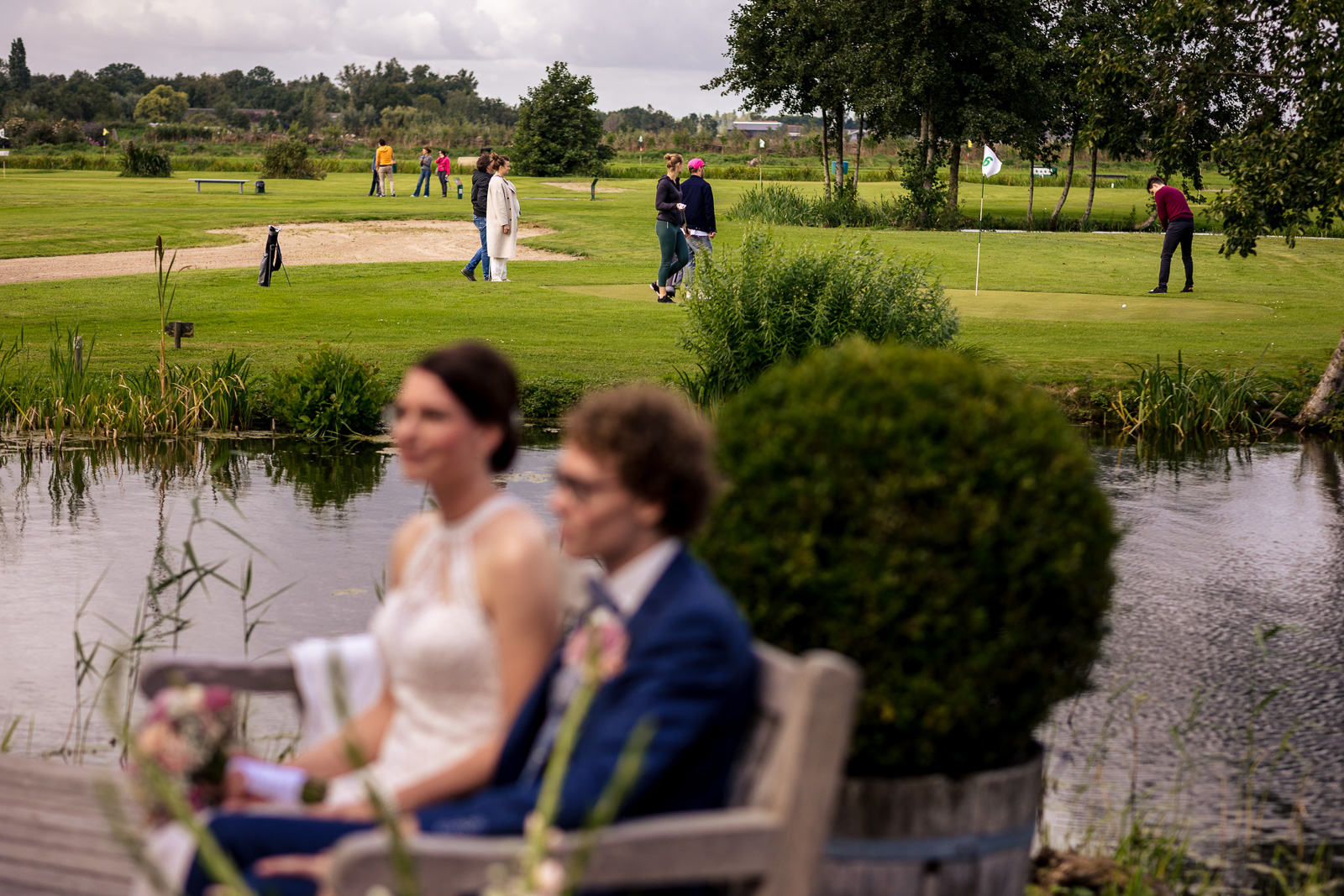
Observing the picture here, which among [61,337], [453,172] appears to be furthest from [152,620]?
[453,172]

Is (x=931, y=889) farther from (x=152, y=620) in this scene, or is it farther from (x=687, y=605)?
(x=152, y=620)

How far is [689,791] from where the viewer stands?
266 centimetres

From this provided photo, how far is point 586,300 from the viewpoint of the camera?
73.7 ft

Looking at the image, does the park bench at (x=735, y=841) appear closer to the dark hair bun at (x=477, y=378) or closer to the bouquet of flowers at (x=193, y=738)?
the bouquet of flowers at (x=193, y=738)

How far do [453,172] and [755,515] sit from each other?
64.8 m

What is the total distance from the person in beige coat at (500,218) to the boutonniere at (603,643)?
65.9ft

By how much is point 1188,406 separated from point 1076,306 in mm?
9732

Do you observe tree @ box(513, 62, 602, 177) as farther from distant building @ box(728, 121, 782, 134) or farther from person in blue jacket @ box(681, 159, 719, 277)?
distant building @ box(728, 121, 782, 134)

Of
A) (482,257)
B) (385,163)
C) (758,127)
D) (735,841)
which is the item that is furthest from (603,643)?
(758,127)

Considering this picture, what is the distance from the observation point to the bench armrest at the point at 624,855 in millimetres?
2283

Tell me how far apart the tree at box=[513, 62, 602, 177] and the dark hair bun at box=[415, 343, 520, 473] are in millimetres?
62627

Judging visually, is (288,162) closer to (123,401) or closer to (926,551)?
(123,401)

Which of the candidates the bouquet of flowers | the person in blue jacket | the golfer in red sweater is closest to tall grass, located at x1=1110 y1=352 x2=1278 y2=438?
the person in blue jacket

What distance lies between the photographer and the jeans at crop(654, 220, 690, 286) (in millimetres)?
21750
